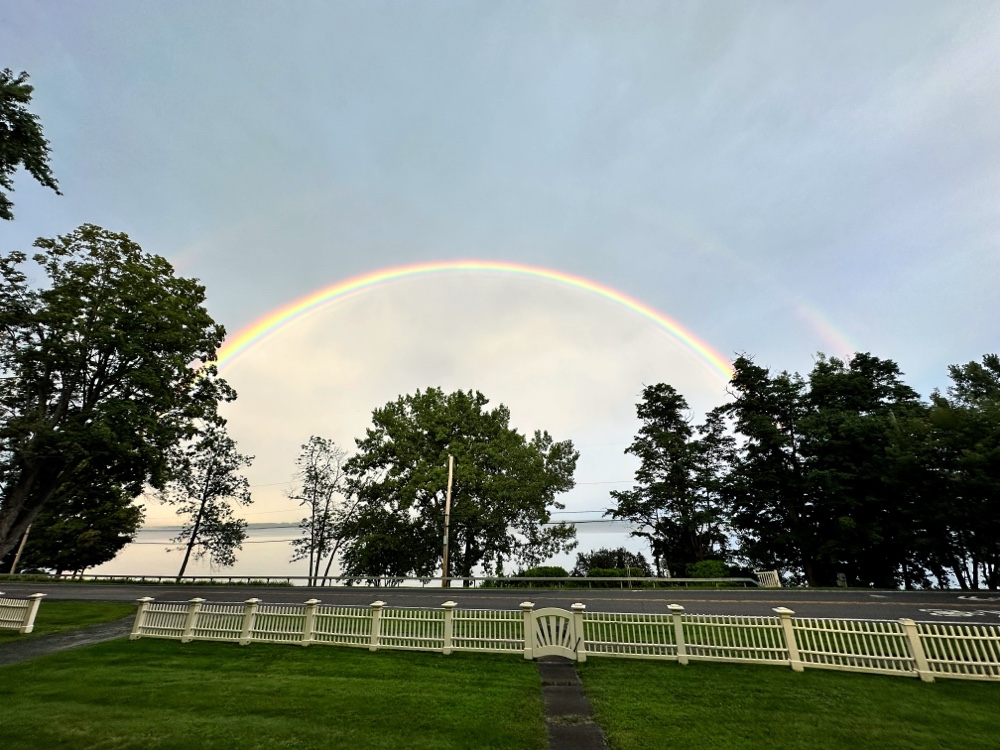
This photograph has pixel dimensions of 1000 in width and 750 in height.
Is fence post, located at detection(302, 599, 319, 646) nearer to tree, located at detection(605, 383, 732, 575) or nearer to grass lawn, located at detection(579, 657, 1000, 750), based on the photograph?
grass lawn, located at detection(579, 657, 1000, 750)

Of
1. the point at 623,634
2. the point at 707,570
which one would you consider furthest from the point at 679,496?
the point at 623,634

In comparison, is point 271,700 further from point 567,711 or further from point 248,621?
point 248,621

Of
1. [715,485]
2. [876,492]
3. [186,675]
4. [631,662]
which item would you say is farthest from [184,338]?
[876,492]

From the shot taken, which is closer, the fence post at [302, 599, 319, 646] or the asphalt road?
the fence post at [302, 599, 319, 646]

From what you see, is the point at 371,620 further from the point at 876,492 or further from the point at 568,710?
the point at 876,492

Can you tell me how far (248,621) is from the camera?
13031mm

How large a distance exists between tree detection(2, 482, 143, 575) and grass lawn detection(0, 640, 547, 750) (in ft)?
135

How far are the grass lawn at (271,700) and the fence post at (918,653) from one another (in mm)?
7466

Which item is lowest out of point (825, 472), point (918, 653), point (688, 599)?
point (918, 653)

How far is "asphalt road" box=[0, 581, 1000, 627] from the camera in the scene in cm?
1559

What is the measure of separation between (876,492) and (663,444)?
14055 mm

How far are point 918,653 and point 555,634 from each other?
7191 millimetres

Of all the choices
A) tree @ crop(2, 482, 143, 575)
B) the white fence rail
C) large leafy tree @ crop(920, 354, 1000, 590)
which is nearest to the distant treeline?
large leafy tree @ crop(920, 354, 1000, 590)

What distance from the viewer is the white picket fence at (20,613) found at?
14.3m
